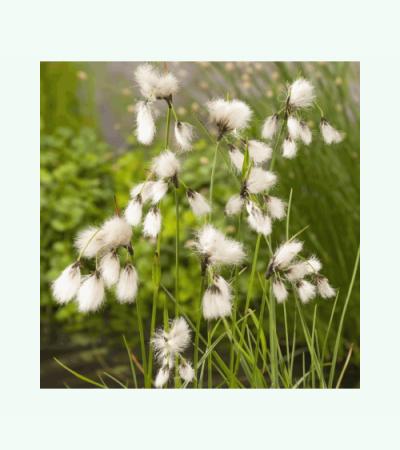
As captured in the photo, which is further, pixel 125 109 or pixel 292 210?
pixel 125 109

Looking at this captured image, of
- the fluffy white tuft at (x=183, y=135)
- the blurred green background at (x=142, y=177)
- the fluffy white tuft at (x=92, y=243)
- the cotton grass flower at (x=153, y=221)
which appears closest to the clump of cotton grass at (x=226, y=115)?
the fluffy white tuft at (x=183, y=135)

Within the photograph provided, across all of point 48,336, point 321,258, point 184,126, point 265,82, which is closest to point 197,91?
point 265,82

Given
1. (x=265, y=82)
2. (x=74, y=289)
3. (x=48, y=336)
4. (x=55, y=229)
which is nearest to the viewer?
(x=74, y=289)

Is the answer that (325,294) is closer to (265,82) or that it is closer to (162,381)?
(162,381)

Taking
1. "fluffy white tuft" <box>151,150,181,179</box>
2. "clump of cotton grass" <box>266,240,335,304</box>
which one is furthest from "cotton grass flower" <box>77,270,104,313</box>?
"clump of cotton grass" <box>266,240,335,304</box>

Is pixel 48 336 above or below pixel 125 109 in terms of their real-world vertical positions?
below

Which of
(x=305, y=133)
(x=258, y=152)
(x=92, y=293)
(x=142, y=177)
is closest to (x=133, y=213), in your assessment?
(x=92, y=293)

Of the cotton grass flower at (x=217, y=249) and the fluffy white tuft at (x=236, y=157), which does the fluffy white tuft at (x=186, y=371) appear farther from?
the fluffy white tuft at (x=236, y=157)

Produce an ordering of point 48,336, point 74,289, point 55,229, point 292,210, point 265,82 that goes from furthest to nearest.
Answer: point 55,229
point 48,336
point 265,82
point 292,210
point 74,289
